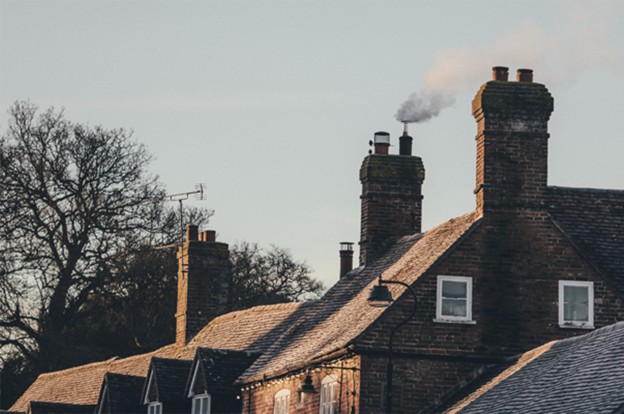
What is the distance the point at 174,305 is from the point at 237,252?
941 centimetres

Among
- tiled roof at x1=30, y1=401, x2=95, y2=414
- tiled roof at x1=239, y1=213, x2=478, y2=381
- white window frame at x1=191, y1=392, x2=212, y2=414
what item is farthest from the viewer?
tiled roof at x1=30, y1=401, x2=95, y2=414

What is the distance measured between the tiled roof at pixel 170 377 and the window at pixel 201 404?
1378mm

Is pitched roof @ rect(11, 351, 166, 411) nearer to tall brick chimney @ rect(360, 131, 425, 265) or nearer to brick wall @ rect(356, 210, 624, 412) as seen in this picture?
tall brick chimney @ rect(360, 131, 425, 265)

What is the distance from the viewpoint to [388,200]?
1971 inches

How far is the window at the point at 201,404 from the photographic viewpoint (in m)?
47.1

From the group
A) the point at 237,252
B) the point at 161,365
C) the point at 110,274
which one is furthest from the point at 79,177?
the point at 161,365

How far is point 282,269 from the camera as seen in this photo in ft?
283

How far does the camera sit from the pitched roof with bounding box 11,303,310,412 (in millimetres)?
51312

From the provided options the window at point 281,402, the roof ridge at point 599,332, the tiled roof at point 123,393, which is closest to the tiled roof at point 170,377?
the tiled roof at point 123,393

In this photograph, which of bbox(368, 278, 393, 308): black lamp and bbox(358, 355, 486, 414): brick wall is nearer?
bbox(368, 278, 393, 308): black lamp

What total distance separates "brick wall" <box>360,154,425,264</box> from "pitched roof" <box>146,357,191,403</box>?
5766mm

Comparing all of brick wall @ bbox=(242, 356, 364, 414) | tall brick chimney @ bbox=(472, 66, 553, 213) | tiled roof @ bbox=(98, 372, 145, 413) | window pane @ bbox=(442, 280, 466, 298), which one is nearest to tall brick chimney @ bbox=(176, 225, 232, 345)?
tiled roof @ bbox=(98, 372, 145, 413)

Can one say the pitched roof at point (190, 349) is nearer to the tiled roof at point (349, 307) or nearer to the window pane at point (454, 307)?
the tiled roof at point (349, 307)

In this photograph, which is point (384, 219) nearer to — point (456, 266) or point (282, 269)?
point (456, 266)
